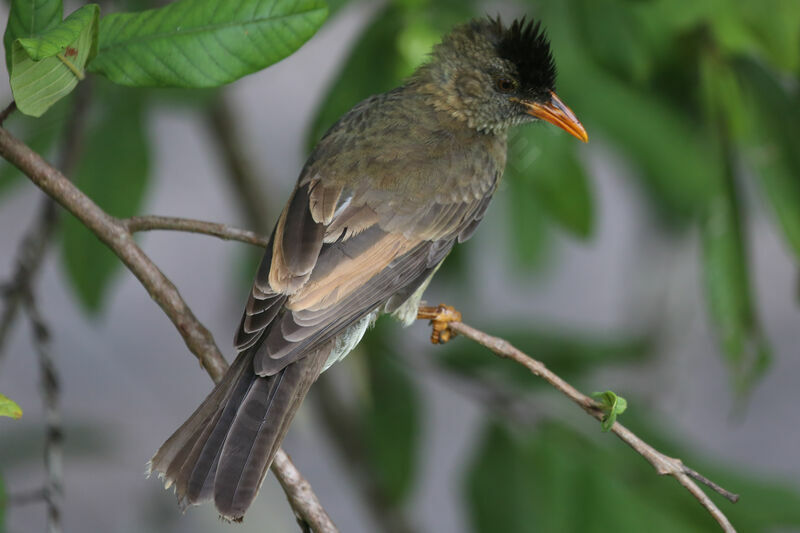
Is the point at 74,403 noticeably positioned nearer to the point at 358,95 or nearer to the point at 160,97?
the point at 160,97

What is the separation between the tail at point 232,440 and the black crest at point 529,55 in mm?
1347

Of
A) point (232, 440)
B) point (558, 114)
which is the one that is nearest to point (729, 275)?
point (558, 114)

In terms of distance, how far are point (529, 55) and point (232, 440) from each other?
5.36ft

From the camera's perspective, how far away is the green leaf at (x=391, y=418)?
147 inches

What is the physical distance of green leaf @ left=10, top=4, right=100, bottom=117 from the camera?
1.75 m

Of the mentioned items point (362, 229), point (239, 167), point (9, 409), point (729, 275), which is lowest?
point (9, 409)

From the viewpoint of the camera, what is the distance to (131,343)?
318 inches

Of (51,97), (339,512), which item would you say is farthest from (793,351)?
(51,97)

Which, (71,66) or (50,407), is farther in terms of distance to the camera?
(50,407)

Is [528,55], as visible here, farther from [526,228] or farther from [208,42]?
[208,42]

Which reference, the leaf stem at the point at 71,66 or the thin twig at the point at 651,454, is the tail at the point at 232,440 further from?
the leaf stem at the point at 71,66

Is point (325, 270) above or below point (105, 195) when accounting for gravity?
below

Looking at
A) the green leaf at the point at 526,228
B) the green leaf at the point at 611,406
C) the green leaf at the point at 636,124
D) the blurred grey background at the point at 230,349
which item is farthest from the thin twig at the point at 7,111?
the blurred grey background at the point at 230,349

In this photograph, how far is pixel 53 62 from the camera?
184 centimetres
